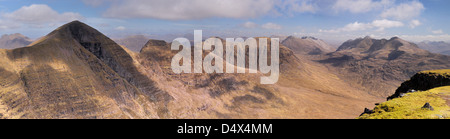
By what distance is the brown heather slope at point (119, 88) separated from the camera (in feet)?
153

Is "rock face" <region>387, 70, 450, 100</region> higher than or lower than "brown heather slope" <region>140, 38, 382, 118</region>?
higher

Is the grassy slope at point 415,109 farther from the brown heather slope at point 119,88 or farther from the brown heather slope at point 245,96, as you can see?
the brown heather slope at point 245,96

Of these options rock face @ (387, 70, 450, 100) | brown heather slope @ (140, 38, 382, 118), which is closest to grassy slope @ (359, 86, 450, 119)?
rock face @ (387, 70, 450, 100)

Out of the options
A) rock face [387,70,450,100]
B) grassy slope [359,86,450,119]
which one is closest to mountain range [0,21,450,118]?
rock face [387,70,450,100]

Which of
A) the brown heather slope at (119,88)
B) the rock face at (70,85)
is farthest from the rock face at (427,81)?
the rock face at (70,85)

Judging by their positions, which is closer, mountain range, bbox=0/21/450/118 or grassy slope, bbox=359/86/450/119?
grassy slope, bbox=359/86/450/119

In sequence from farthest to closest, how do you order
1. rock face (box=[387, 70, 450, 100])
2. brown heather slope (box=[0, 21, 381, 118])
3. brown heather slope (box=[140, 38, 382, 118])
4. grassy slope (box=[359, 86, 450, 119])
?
brown heather slope (box=[140, 38, 382, 118]), brown heather slope (box=[0, 21, 381, 118]), rock face (box=[387, 70, 450, 100]), grassy slope (box=[359, 86, 450, 119])

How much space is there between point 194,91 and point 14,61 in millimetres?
54932

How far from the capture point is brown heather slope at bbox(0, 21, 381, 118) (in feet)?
153

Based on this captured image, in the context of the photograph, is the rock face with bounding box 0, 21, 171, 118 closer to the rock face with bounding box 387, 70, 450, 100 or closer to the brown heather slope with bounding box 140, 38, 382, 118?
the brown heather slope with bounding box 140, 38, 382, 118

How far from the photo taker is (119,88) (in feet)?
208

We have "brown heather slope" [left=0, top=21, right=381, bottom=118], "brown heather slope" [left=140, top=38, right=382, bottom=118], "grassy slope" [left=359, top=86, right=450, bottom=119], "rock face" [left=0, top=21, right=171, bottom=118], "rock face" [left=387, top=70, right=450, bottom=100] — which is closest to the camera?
"grassy slope" [left=359, top=86, right=450, bottom=119]

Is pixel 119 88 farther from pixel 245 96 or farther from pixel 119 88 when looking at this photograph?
pixel 245 96

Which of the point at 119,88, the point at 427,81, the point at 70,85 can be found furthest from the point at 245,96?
the point at 70,85
